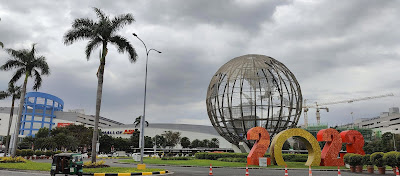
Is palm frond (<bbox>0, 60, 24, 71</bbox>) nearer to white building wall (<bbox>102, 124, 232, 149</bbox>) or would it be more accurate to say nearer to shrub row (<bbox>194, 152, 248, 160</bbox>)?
shrub row (<bbox>194, 152, 248, 160</bbox>)

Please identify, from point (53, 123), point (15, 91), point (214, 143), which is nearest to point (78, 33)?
point (15, 91)

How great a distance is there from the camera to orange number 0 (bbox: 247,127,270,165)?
1052 inches

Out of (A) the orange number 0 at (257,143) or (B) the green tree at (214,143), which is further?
(B) the green tree at (214,143)

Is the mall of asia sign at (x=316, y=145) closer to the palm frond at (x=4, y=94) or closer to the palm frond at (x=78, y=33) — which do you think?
the palm frond at (x=78, y=33)

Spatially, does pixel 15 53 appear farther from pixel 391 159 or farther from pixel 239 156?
pixel 391 159

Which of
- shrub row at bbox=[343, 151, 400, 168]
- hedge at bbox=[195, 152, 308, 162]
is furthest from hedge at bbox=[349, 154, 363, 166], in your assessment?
hedge at bbox=[195, 152, 308, 162]

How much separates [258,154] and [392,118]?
127 m

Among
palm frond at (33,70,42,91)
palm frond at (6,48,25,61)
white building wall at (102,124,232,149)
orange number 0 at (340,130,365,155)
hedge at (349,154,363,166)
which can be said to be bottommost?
hedge at (349,154,363,166)

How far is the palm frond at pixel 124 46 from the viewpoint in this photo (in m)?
23.4

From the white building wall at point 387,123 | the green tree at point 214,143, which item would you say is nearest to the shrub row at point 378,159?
the green tree at point 214,143

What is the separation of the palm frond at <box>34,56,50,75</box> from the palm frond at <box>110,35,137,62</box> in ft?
39.3

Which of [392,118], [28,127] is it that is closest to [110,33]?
[28,127]

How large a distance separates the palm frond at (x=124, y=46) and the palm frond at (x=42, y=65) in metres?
12.0

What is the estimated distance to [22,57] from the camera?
29.9 meters
